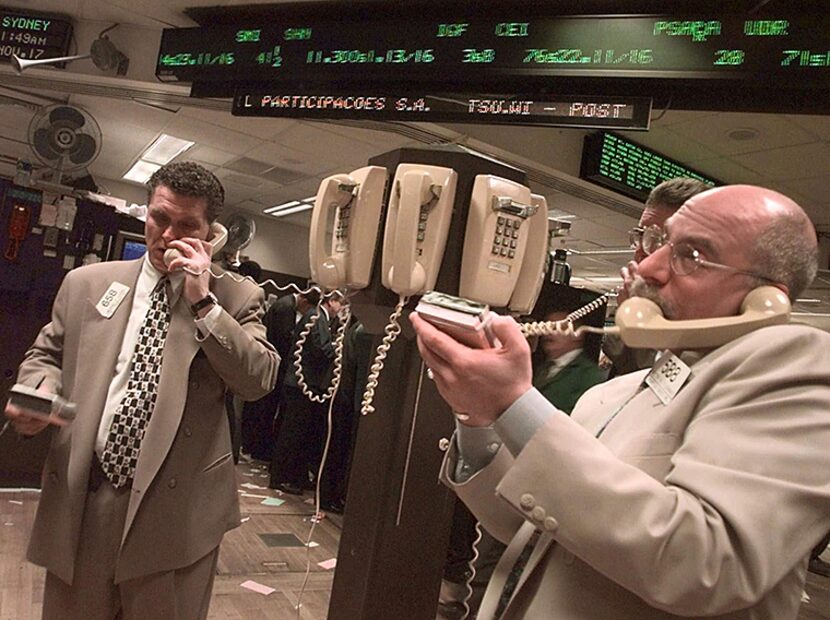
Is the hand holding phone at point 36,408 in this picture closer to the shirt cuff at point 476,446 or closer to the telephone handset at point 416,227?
the telephone handset at point 416,227

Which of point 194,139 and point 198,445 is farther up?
point 194,139

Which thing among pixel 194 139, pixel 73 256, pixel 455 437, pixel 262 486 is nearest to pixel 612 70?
pixel 455 437

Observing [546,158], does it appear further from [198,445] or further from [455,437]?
[455,437]

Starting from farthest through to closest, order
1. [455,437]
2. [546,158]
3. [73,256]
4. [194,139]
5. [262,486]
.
A: [194,139] < [262,486] < [546,158] < [73,256] < [455,437]

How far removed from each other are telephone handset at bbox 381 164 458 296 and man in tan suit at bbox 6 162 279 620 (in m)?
0.44

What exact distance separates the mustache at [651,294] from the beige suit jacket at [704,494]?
0.10m

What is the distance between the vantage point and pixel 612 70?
8.15 feet

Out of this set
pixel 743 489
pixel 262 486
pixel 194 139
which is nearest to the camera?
pixel 743 489

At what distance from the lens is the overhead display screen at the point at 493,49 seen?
2266 mm

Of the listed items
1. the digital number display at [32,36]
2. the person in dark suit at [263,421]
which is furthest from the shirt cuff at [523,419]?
the person in dark suit at [263,421]

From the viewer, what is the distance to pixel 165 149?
6477 millimetres

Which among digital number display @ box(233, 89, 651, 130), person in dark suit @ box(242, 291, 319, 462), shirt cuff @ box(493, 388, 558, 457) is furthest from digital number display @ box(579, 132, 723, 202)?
shirt cuff @ box(493, 388, 558, 457)

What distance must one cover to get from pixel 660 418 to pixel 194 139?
5886 millimetres

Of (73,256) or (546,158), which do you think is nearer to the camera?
(73,256)
